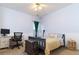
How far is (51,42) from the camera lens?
7.50 ft

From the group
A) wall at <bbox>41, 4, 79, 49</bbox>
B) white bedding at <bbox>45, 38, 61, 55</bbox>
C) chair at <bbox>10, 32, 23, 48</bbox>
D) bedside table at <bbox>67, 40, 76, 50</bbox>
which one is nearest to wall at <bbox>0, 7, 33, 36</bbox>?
chair at <bbox>10, 32, 23, 48</bbox>

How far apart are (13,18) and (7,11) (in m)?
0.20

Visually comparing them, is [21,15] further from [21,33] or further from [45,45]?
[45,45]

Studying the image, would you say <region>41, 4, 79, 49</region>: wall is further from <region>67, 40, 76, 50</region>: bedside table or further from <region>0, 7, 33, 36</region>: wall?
<region>0, 7, 33, 36</region>: wall

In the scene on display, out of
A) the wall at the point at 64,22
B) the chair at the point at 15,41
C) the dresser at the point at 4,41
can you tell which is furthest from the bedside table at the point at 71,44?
the dresser at the point at 4,41

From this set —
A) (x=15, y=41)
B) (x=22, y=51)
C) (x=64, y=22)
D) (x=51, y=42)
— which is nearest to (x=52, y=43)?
(x=51, y=42)

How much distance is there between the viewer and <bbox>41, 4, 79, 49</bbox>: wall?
2.15 m

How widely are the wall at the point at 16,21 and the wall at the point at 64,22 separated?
1.15 feet

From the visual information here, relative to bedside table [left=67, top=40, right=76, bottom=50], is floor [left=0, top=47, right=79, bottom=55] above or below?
below

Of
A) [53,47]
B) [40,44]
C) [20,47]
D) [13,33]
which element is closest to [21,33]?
[13,33]

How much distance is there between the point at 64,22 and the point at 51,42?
0.56 m

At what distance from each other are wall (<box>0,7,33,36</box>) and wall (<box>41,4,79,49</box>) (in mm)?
351

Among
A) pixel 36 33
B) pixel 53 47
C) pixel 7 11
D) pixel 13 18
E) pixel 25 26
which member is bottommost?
pixel 53 47

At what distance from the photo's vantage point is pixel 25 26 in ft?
7.34
